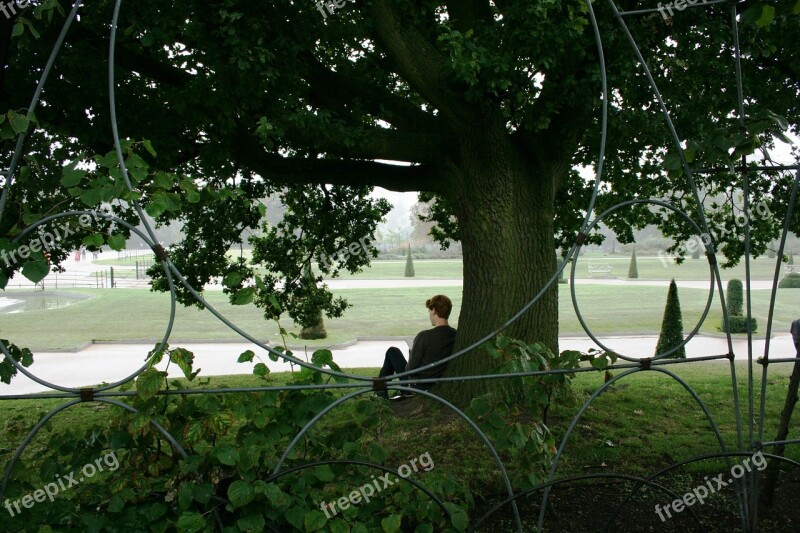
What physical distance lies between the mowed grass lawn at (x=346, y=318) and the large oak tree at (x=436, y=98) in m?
11.4

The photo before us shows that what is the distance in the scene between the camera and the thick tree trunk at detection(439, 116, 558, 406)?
20.1 ft

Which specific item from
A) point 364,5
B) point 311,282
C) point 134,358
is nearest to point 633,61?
point 364,5

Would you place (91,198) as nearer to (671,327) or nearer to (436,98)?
(436,98)

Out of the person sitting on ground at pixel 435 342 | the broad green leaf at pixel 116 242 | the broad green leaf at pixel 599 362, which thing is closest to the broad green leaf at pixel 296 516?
the broad green leaf at pixel 116 242

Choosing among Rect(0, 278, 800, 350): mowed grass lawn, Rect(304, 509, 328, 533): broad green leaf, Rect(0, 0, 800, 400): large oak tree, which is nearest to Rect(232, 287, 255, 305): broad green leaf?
Rect(304, 509, 328, 533): broad green leaf

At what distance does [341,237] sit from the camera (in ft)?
29.8

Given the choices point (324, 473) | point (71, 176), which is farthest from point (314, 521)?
point (71, 176)

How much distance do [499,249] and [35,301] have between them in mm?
33566

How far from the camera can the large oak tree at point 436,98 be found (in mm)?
5188

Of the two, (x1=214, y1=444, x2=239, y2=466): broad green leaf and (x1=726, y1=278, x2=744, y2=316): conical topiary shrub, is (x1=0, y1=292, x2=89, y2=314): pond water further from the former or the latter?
(x1=214, y1=444, x2=239, y2=466): broad green leaf

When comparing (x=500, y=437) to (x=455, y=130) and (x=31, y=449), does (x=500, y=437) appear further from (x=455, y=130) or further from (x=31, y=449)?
(x=31, y=449)

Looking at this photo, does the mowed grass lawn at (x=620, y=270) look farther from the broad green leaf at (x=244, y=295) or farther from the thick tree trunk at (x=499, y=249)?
the broad green leaf at (x=244, y=295)

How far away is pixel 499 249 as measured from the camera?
6184 mm

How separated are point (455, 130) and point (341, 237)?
130 inches
